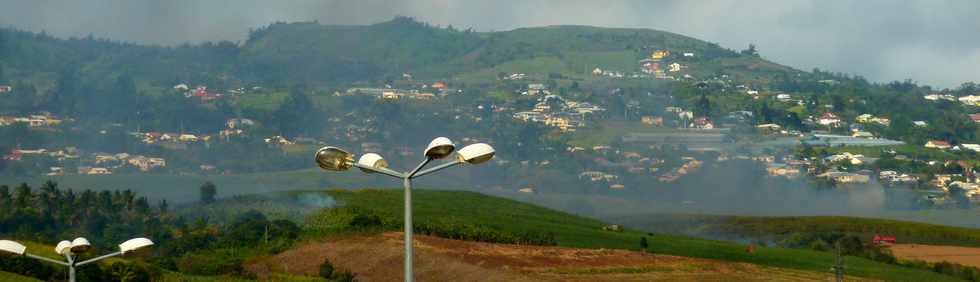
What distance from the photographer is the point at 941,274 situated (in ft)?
363

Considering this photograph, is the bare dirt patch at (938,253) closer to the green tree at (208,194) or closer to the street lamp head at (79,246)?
the green tree at (208,194)

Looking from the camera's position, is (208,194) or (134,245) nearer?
(134,245)

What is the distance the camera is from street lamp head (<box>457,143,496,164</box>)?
31.2 metres

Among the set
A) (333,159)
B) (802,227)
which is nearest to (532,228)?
(802,227)

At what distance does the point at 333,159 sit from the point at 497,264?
60753 millimetres

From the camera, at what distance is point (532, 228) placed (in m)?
125

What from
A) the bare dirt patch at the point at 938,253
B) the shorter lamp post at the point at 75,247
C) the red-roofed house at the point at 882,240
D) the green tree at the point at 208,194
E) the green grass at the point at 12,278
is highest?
the shorter lamp post at the point at 75,247

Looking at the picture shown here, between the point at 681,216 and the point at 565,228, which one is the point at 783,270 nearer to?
the point at 565,228

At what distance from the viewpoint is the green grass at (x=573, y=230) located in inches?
4254

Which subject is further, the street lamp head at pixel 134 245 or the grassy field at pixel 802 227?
the grassy field at pixel 802 227

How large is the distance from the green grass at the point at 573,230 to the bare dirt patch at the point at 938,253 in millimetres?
7983

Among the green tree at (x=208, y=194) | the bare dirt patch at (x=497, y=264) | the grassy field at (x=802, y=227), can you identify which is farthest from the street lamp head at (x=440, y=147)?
the green tree at (x=208, y=194)

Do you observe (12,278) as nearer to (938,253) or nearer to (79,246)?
(79,246)

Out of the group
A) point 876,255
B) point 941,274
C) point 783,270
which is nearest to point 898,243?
point 876,255
